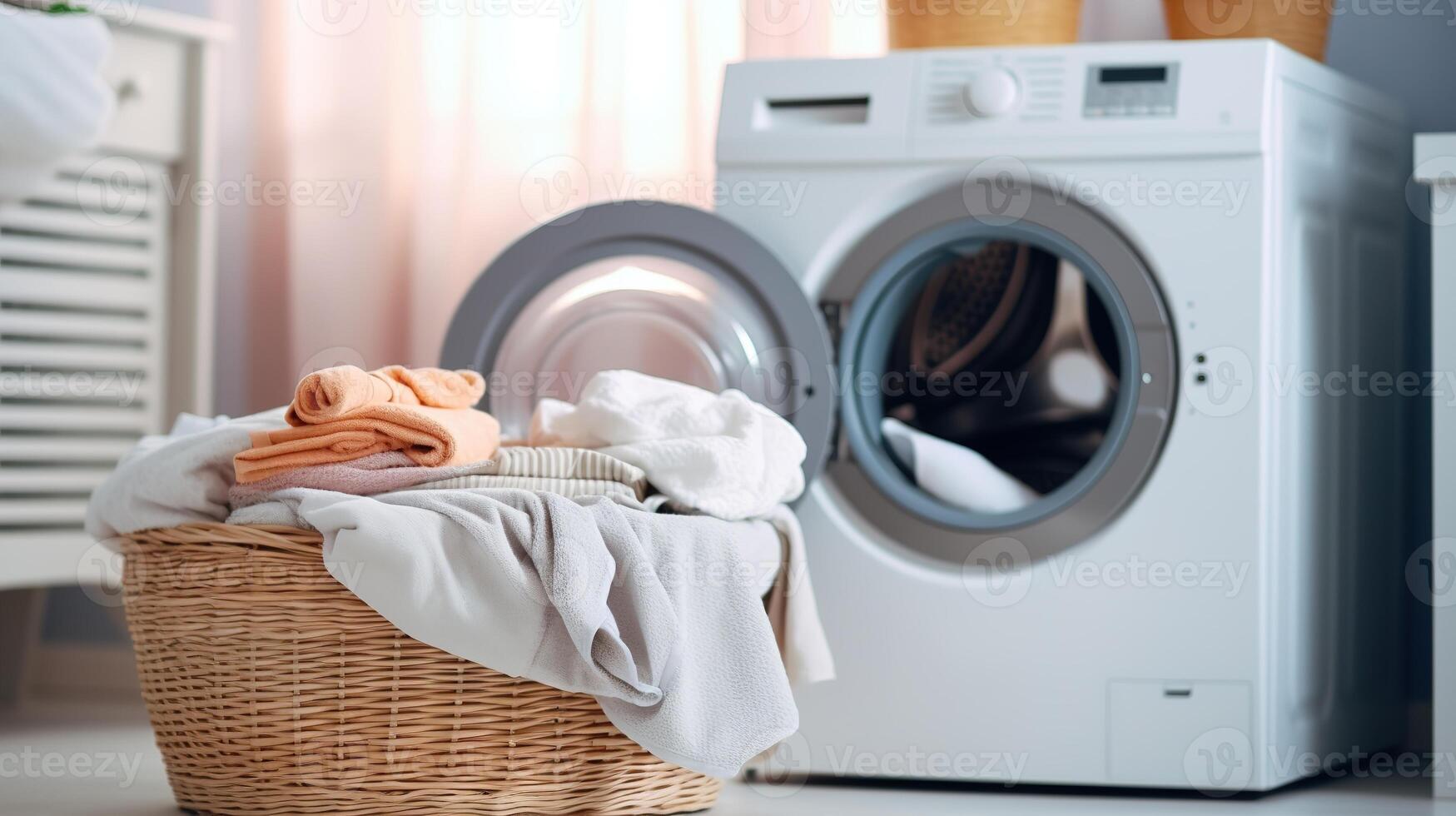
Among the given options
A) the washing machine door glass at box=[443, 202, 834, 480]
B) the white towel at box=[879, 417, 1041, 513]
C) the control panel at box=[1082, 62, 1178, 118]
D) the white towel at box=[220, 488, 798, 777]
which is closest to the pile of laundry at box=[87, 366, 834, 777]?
the white towel at box=[220, 488, 798, 777]

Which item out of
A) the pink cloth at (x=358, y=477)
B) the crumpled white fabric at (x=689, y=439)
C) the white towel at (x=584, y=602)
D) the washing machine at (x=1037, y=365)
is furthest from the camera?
the washing machine at (x=1037, y=365)

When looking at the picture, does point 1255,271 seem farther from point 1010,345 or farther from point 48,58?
point 48,58

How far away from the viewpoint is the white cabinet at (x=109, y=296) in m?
2.13

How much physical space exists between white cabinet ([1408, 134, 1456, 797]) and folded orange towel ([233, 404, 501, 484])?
1143mm

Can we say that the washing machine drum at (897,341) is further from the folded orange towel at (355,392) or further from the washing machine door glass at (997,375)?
the folded orange towel at (355,392)

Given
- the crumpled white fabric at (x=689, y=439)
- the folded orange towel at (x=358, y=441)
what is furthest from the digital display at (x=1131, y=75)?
the folded orange towel at (x=358, y=441)

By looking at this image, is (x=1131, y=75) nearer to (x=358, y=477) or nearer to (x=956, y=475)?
(x=956, y=475)

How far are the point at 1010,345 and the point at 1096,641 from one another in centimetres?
40

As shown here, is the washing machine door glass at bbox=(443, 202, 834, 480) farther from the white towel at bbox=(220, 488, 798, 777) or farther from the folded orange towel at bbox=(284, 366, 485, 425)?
the white towel at bbox=(220, 488, 798, 777)

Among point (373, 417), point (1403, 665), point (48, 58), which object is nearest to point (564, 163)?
point (48, 58)

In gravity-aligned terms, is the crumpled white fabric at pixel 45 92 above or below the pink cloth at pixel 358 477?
above

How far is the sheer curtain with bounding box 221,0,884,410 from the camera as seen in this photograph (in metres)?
2.27

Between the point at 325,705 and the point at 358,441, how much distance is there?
0.24 metres

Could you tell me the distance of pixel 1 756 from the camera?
5.98ft
